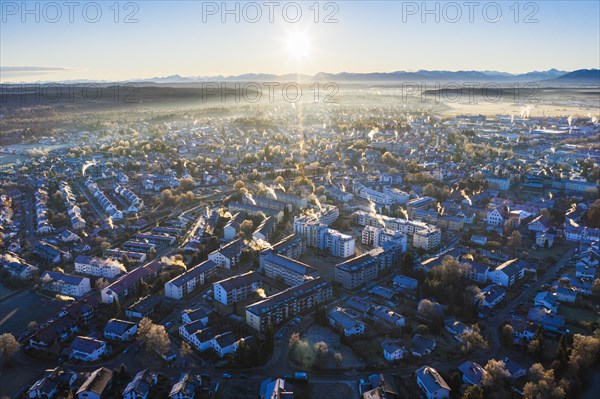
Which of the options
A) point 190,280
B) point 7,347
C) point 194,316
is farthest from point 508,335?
point 7,347

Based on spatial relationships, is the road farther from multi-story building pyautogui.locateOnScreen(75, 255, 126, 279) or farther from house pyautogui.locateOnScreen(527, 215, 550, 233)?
multi-story building pyautogui.locateOnScreen(75, 255, 126, 279)

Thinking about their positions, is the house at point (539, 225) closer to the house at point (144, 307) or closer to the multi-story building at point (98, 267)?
the house at point (144, 307)

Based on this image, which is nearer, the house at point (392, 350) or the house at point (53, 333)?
the house at point (392, 350)

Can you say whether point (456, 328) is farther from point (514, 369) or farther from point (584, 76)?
point (584, 76)

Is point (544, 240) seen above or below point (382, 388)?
above

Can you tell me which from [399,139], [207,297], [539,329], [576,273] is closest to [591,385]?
[539,329]

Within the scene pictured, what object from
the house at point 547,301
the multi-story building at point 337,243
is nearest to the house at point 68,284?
the multi-story building at point 337,243

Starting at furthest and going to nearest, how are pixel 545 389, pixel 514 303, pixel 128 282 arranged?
pixel 128 282 → pixel 514 303 → pixel 545 389

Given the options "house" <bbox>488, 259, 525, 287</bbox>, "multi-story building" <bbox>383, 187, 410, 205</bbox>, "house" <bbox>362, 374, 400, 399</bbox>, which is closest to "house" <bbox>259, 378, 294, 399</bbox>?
"house" <bbox>362, 374, 400, 399</bbox>
